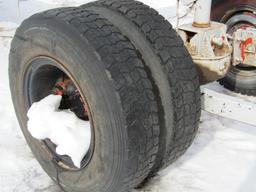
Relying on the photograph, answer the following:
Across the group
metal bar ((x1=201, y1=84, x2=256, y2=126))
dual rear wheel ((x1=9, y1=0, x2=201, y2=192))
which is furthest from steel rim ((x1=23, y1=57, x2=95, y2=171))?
metal bar ((x1=201, y1=84, x2=256, y2=126))

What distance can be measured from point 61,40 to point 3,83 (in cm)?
250

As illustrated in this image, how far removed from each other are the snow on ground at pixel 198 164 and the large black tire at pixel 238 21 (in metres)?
0.49

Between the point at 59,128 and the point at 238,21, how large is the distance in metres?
2.11

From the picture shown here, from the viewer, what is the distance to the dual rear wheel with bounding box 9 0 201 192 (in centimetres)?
200

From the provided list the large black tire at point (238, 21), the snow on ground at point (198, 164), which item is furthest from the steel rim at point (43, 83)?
the large black tire at point (238, 21)

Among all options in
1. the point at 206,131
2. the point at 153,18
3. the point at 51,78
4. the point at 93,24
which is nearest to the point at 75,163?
the point at 51,78

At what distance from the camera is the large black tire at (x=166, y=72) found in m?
2.18

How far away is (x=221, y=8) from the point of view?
3.75 meters

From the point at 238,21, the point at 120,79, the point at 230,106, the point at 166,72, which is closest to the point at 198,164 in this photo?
the point at 230,106

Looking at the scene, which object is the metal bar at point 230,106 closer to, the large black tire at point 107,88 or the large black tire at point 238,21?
the large black tire at point 107,88

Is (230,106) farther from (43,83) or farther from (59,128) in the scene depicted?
(43,83)

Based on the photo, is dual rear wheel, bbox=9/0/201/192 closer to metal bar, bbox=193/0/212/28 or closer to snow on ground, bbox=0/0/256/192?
metal bar, bbox=193/0/212/28

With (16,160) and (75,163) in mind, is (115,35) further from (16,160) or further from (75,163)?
(16,160)

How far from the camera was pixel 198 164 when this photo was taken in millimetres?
2916
